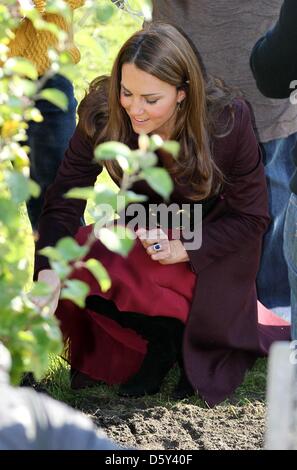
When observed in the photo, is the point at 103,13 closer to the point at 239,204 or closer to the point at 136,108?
the point at 136,108

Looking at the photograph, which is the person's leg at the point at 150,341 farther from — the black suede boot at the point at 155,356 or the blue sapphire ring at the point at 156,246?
the blue sapphire ring at the point at 156,246

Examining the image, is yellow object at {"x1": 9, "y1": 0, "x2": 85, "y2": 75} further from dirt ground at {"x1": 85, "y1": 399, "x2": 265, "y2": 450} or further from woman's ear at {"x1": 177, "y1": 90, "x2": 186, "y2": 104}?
dirt ground at {"x1": 85, "y1": 399, "x2": 265, "y2": 450}

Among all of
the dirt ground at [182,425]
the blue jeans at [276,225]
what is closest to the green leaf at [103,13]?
the dirt ground at [182,425]

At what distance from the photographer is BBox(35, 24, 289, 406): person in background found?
3.40 metres

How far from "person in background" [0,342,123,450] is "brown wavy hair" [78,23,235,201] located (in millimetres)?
1543

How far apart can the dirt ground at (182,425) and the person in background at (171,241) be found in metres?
0.10

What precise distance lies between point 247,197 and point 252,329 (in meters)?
0.43

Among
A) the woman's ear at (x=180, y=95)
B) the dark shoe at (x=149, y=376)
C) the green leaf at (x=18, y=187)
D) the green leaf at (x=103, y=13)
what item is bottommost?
the dark shoe at (x=149, y=376)

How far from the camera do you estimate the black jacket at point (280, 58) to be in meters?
2.58

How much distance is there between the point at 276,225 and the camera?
420 centimetres

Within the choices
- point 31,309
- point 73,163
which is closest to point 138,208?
point 73,163

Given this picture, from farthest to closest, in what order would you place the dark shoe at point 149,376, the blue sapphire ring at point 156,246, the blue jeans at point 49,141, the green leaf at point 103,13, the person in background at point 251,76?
the blue jeans at point 49,141, the person in background at point 251,76, the dark shoe at point 149,376, the blue sapphire ring at point 156,246, the green leaf at point 103,13

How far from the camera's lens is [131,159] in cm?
205
